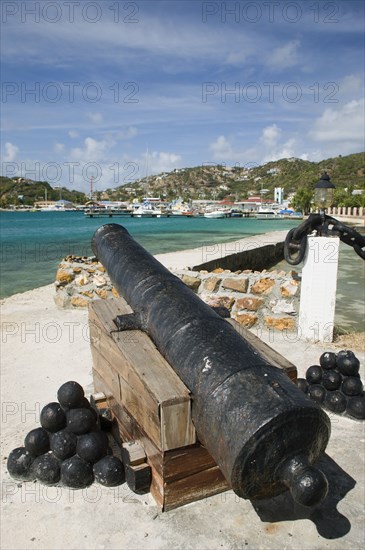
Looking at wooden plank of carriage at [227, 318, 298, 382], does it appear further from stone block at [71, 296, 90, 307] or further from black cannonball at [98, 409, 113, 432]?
stone block at [71, 296, 90, 307]

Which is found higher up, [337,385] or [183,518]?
[337,385]

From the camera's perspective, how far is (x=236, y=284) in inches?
216

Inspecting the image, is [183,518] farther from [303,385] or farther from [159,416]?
[303,385]

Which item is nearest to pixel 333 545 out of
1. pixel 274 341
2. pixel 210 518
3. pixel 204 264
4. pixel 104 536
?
pixel 210 518

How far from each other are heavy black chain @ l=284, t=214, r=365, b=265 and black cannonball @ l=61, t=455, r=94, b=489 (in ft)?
10.7

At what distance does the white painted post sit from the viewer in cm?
484

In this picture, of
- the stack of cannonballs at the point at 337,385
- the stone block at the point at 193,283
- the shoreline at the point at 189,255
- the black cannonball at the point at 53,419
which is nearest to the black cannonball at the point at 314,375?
the stack of cannonballs at the point at 337,385

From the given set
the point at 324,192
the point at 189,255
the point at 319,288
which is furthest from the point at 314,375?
the point at 189,255

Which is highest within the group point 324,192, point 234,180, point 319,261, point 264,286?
point 234,180

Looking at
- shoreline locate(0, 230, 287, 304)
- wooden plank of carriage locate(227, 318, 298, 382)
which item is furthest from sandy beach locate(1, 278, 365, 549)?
shoreline locate(0, 230, 287, 304)

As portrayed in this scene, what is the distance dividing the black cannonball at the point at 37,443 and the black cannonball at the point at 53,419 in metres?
0.05

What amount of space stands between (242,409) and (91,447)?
1.26m

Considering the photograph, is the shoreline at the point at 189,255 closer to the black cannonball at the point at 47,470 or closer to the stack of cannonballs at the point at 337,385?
the stack of cannonballs at the point at 337,385

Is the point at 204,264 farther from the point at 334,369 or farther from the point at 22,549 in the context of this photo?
the point at 22,549
